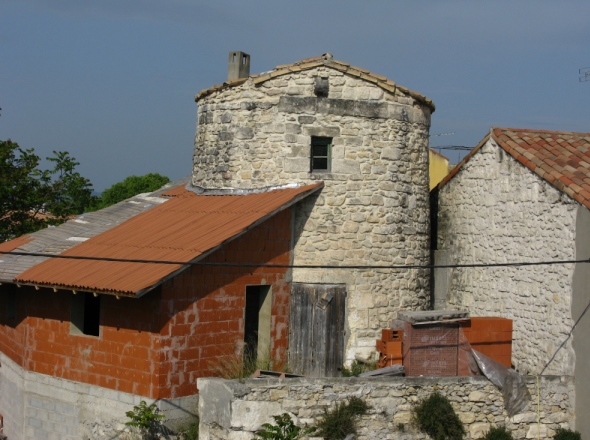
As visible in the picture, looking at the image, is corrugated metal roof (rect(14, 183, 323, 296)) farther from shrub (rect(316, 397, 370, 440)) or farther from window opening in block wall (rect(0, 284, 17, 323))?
shrub (rect(316, 397, 370, 440))

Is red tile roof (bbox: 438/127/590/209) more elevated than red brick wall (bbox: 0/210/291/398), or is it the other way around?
red tile roof (bbox: 438/127/590/209)

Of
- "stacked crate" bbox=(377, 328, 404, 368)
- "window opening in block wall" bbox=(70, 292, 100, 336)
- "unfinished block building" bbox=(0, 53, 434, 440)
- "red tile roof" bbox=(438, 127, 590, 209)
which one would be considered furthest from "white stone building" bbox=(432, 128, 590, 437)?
"window opening in block wall" bbox=(70, 292, 100, 336)

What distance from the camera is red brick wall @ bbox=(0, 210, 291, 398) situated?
40.3 feet

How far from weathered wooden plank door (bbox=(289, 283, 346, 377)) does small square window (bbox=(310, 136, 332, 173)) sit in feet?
7.40

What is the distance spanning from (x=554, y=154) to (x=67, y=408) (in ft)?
31.5

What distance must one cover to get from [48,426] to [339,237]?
620 cm

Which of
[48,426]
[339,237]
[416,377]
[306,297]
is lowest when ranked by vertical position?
[48,426]

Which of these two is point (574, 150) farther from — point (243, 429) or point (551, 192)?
point (243, 429)

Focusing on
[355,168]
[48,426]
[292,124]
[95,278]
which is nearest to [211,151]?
[292,124]

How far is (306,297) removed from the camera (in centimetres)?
1454

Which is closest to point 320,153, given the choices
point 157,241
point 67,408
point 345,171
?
point 345,171

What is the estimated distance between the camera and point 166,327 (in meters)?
12.2

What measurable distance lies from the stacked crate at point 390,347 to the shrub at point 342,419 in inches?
64.1

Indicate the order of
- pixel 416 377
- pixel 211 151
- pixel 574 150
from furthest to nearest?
pixel 211 151
pixel 574 150
pixel 416 377
